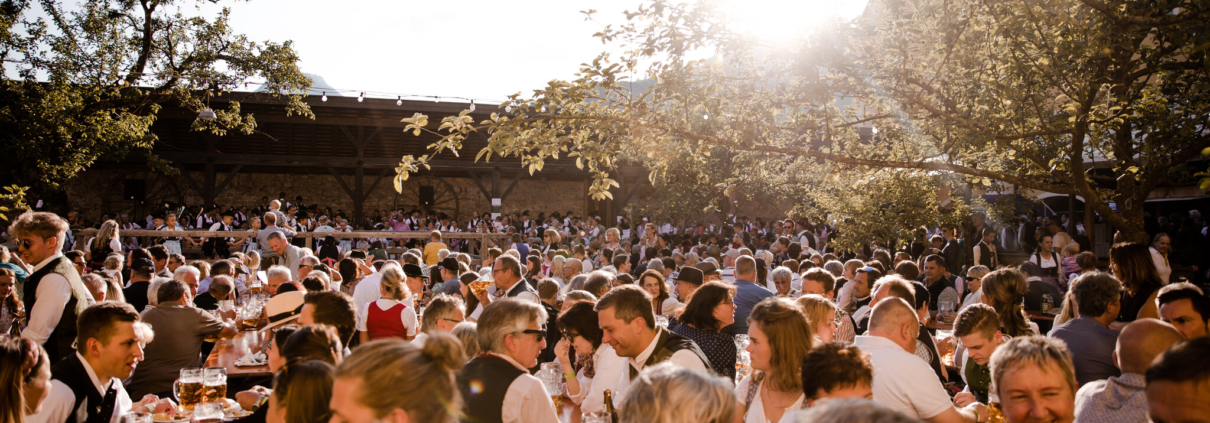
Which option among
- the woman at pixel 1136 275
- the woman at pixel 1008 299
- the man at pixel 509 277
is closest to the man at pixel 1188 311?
the woman at pixel 1008 299

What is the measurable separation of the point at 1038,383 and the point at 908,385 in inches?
21.9

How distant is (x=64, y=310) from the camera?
14.1ft

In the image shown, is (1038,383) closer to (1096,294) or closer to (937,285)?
(1096,294)

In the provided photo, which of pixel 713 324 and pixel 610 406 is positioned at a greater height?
pixel 713 324

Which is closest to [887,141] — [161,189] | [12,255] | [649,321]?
[649,321]

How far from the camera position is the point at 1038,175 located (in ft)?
21.2

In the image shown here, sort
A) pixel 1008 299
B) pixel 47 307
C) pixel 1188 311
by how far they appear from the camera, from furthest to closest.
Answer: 1. pixel 1008 299
2. pixel 47 307
3. pixel 1188 311

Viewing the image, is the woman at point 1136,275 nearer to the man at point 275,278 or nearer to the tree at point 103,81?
the man at point 275,278

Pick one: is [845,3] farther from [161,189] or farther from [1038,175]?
[161,189]

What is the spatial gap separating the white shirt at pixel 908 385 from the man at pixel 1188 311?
162 centimetres

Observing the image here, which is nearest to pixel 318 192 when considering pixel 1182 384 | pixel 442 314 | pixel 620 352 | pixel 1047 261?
pixel 1047 261

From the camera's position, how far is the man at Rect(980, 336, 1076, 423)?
241 centimetres

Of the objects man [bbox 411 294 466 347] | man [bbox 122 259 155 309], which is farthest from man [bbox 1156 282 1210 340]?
man [bbox 122 259 155 309]

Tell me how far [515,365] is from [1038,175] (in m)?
5.64
